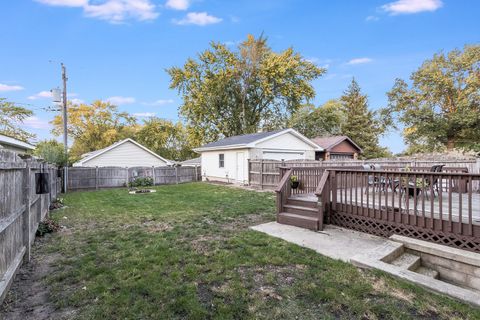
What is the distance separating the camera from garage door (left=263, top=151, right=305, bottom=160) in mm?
15924

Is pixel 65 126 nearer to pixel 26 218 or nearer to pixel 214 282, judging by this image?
pixel 26 218

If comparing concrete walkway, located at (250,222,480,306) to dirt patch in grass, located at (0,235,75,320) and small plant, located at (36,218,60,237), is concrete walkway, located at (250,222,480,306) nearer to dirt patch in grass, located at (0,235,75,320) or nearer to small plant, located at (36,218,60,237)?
dirt patch in grass, located at (0,235,75,320)

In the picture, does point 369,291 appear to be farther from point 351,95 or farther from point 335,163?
point 351,95

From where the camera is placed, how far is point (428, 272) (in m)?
3.67

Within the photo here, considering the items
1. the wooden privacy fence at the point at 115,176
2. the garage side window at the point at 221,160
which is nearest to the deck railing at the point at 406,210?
the garage side window at the point at 221,160

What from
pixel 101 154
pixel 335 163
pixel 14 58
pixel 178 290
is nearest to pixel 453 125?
pixel 335 163

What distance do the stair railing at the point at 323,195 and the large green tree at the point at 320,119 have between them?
28177 millimetres

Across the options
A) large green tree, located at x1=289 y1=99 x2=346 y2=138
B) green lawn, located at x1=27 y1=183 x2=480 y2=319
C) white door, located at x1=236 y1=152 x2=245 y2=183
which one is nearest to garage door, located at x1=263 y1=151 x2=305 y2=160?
white door, located at x1=236 y1=152 x2=245 y2=183

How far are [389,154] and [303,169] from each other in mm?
32517

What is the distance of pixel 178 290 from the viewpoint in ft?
9.44

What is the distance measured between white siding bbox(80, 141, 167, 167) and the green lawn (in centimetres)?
1542

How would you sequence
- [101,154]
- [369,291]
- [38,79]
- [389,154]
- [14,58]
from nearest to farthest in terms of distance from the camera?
[369,291], [14,58], [101,154], [38,79], [389,154]

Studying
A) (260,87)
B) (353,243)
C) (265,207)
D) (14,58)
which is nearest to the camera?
(353,243)

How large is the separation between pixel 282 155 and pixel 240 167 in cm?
299
